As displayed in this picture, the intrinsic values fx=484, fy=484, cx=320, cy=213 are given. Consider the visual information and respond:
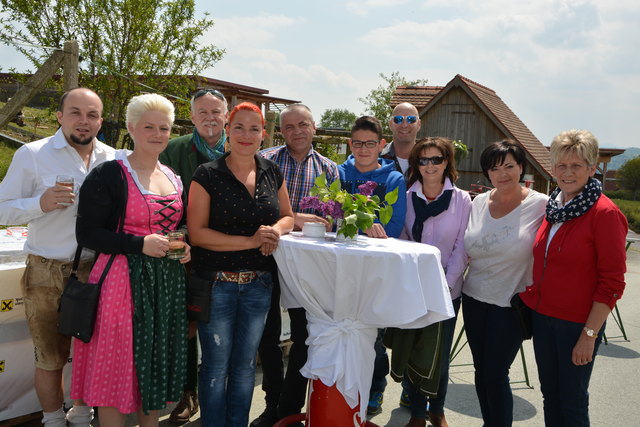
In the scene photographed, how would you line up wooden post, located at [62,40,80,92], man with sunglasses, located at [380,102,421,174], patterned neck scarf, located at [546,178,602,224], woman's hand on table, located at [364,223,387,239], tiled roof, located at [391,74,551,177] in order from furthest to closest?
1. tiled roof, located at [391,74,551,177]
2. wooden post, located at [62,40,80,92]
3. man with sunglasses, located at [380,102,421,174]
4. woman's hand on table, located at [364,223,387,239]
5. patterned neck scarf, located at [546,178,602,224]

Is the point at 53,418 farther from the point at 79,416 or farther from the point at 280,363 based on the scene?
the point at 280,363

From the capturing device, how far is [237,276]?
280 cm

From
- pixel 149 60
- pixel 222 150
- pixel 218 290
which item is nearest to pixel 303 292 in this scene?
pixel 218 290

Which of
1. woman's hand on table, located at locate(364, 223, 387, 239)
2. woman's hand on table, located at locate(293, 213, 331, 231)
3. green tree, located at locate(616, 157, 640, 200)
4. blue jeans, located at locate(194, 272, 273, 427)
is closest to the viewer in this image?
blue jeans, located at locate(194, 272, 273, 427)

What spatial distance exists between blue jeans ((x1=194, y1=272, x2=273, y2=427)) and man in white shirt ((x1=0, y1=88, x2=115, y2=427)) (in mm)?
802

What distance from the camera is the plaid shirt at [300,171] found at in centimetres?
367

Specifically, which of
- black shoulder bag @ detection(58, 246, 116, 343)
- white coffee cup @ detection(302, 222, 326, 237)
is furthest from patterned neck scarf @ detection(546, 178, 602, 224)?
black shoulder bag @ detection(58, 246, 116, 343)

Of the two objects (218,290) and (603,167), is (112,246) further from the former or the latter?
(603,167)

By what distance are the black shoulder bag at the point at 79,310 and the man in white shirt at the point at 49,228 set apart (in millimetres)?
266

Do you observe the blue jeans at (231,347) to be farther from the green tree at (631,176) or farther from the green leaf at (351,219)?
the green tree at (631,176)

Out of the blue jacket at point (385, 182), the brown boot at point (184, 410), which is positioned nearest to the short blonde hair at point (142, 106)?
the blue jacket at point (385, 182)

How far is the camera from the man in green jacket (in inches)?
146

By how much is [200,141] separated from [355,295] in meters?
1.87

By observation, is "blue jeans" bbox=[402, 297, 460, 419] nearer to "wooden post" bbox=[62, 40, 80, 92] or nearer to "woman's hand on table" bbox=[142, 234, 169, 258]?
"woman's hand on table" bbox=[142, 234, 169, 258]
